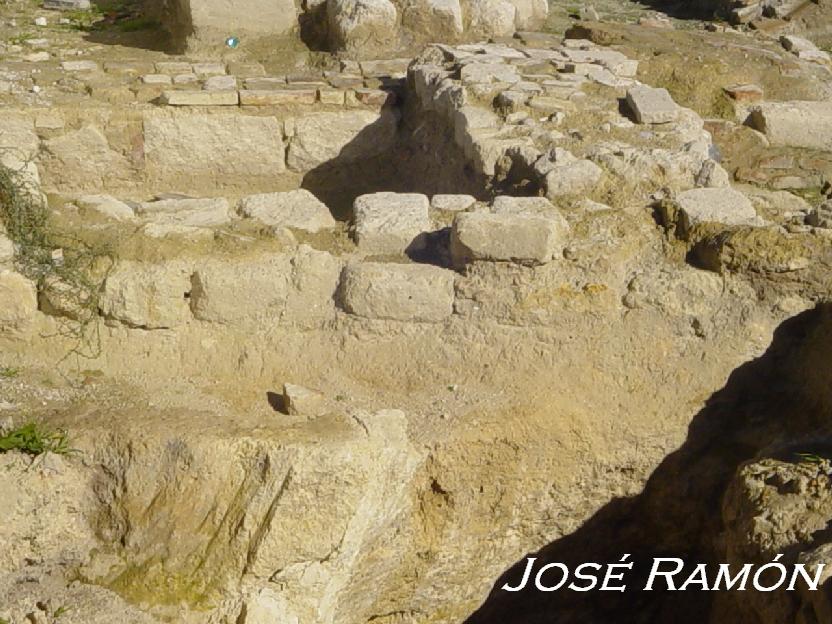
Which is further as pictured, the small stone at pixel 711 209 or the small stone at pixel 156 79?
the small stone at pixel 156 79

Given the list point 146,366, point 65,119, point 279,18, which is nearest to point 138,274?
point 146,366

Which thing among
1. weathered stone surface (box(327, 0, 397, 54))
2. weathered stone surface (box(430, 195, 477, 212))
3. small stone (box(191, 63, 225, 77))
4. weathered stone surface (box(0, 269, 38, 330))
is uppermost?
weathered stone surface (box(327, 0, 397, 54))

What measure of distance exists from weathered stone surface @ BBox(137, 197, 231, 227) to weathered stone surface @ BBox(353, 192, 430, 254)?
1.83ft

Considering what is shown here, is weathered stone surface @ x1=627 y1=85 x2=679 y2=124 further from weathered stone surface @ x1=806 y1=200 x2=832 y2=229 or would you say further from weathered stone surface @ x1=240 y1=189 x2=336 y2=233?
weathered stone surface @ x1=240 y1=189 x2=336 y2=233

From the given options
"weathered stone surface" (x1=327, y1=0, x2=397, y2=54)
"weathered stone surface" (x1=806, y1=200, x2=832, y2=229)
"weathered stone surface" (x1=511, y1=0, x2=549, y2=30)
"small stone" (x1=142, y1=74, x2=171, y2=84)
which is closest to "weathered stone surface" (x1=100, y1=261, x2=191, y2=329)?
"small stone" (x1=142, y1=74, x2=171, y2=84)

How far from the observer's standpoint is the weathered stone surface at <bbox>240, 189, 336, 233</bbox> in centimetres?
468

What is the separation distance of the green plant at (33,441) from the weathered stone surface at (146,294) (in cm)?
59

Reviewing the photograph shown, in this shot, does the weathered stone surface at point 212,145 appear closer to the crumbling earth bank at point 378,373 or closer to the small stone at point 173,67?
the small stone at point 173,67

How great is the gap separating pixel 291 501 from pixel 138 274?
3.59 feet

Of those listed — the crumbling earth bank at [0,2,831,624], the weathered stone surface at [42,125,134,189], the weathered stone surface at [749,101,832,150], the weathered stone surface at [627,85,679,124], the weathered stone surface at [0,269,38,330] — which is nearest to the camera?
the crumbling earth bank at [0,2,831,624]

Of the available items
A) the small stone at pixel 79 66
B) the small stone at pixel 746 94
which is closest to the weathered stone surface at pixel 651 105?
the small stone at pixel 746 94

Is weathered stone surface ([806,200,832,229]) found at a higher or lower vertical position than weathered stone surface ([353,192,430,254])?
higher

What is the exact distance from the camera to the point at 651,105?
17.8ft

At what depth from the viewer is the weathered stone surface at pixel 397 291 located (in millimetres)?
4258
